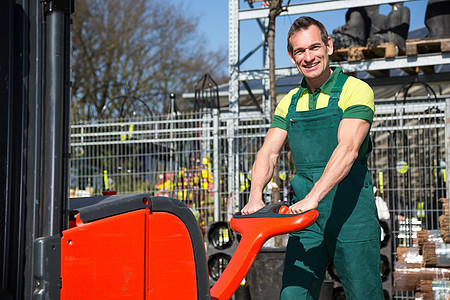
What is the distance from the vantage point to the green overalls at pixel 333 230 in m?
3.10

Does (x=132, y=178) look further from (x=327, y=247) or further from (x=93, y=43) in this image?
(x=93, y=43)

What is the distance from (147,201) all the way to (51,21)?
73 centimetres

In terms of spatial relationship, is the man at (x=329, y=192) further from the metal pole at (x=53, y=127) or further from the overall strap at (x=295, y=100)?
the metal pole at (x=53, y=127)

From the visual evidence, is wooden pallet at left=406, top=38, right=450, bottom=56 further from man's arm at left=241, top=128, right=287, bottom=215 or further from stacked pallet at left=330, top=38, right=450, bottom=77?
man's arm at left=241, top=128, right=287, bottom=215

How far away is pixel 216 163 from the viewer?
744cm

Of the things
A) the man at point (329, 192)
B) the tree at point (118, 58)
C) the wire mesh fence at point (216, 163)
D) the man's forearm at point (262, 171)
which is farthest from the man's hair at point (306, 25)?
the tree at point (118, 58)

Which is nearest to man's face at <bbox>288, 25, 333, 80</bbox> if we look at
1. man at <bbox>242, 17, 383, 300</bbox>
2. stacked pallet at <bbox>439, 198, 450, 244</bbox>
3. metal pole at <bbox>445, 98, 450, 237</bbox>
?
man at <bbox>242, 17, 383, 300</bbox>

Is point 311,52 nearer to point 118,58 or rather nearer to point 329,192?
point 329,192

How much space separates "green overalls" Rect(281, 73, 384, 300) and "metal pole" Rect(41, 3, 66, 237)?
1538 mm

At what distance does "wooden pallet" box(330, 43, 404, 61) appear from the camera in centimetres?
890

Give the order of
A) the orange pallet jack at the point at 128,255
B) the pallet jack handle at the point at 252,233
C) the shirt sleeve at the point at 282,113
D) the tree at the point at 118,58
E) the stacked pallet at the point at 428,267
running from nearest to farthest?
1. the orange pallet jack at the point at 128,255
2. the pallet jack handle at the point at 252,233
3. the shirt sleeve at the point at 282,113
4. the stacked pallet at the point at 428,267
5. the tree at the point at 118,58

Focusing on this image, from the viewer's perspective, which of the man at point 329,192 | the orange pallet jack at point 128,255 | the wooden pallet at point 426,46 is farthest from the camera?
the wooden pallet at point 426,46

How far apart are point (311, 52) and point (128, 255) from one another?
5.21 feet

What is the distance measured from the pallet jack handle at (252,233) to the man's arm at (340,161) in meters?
0.07
